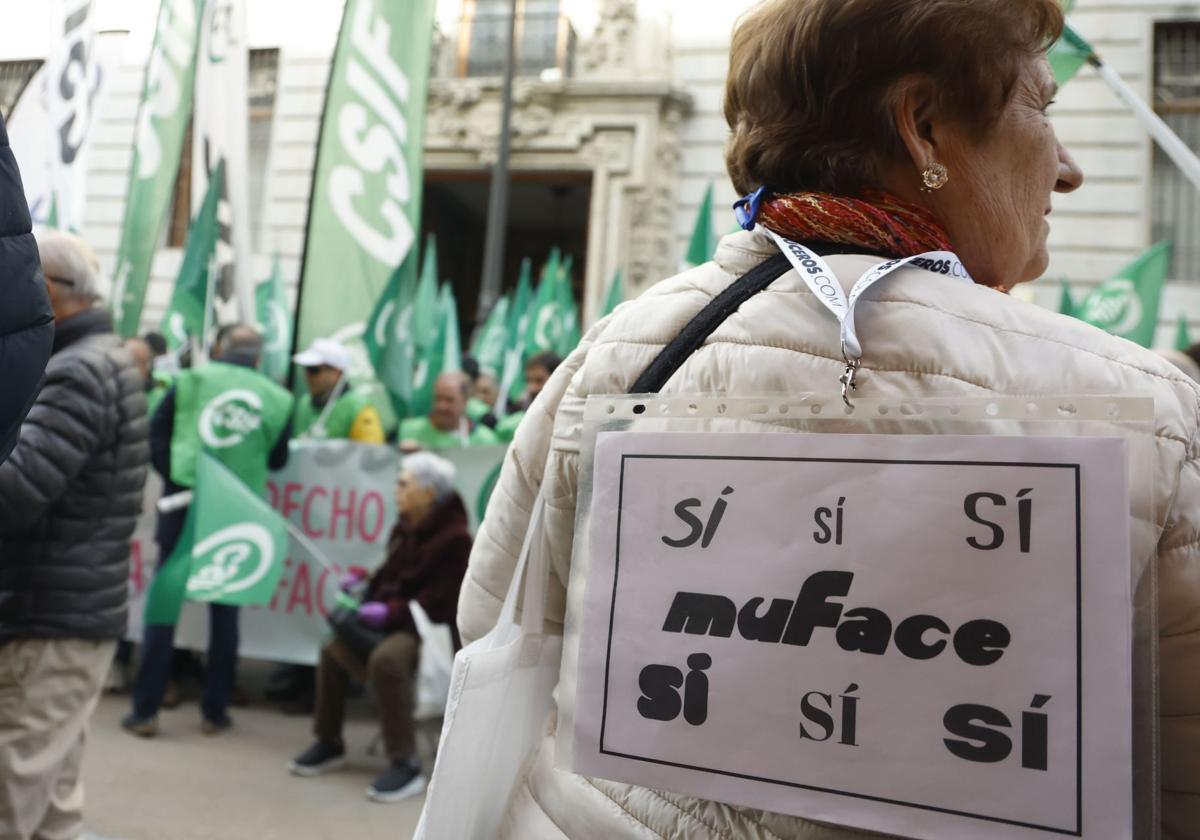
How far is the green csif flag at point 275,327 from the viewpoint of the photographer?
27.3 feet

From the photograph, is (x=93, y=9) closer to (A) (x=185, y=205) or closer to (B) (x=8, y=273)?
(B) (x=8, y=273)

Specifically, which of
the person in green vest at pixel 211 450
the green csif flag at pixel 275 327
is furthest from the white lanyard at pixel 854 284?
the green csif flag at pixel 275 327

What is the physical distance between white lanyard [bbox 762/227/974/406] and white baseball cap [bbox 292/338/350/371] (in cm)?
480

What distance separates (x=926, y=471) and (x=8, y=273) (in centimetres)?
112

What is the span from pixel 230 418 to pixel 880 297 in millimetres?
4512

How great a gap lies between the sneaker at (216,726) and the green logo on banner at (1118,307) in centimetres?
593

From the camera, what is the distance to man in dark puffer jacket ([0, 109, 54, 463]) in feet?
4.31

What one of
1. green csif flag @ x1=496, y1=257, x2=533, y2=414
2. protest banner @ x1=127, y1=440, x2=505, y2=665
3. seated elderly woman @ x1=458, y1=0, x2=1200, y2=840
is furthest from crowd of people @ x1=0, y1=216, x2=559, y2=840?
green csif flag @ x1=496, y1=257, x2=533, y2=414

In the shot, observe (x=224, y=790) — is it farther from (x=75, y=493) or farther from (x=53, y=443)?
(x=53, y=443)

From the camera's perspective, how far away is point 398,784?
14.2 feet

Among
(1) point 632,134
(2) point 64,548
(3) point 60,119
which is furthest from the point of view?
(1) point 632,134

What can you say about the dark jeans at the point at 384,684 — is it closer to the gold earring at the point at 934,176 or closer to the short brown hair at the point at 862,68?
the short brown hair at the point at 862,68

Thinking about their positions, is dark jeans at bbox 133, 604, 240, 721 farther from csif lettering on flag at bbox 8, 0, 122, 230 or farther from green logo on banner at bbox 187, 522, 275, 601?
csif lettering on flag at bbox 8, 0, 122, 230

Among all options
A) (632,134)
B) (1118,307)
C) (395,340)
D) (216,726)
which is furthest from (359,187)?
(632,134)
